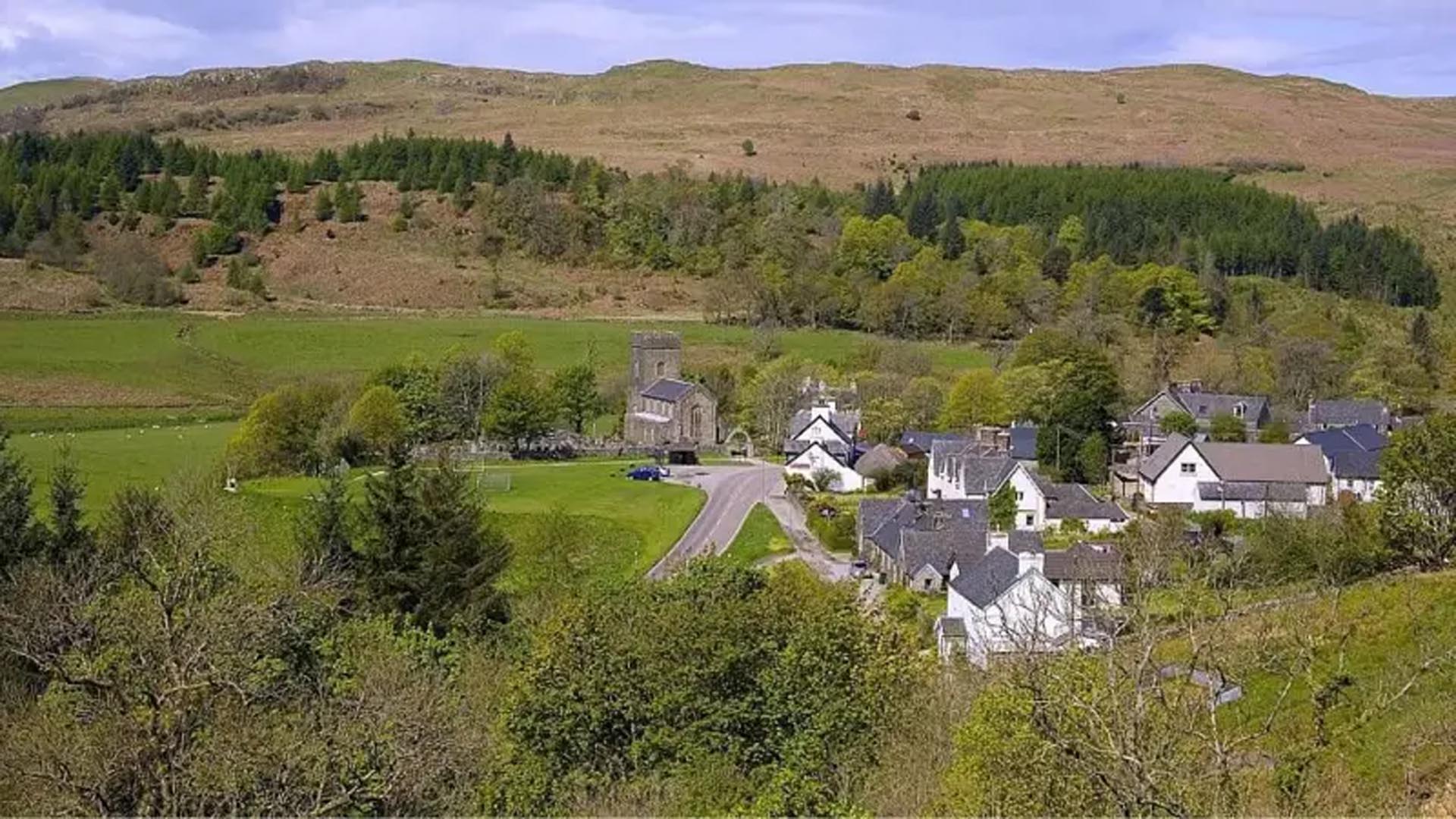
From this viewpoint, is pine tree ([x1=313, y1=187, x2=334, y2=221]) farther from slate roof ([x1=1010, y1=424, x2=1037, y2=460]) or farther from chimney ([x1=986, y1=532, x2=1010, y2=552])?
chimney ([x1=986, y1=532, x2=1010, y2=552])

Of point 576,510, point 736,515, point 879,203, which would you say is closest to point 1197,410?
point 736,515

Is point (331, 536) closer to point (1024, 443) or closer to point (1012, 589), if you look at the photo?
point (1012, 589)

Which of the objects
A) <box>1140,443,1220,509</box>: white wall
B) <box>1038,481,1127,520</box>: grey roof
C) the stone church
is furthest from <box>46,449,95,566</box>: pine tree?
<box>1140,443,1220,509</box>: white wall

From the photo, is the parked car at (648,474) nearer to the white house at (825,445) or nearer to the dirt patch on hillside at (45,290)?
the white house at (825,445)

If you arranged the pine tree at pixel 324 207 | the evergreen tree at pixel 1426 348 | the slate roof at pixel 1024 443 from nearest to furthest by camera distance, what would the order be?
the slate roof at pixel 1024 443 → the evergreen tree at pixel 1426 348 → the pine tree at pixel 324 207

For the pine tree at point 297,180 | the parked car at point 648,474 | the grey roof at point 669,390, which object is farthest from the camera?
the pine tree at point 297,180

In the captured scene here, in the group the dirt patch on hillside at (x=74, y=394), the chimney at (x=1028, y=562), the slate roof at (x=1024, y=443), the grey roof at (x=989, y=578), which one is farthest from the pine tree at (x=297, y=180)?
the chimney at (x=1028, y=562)
